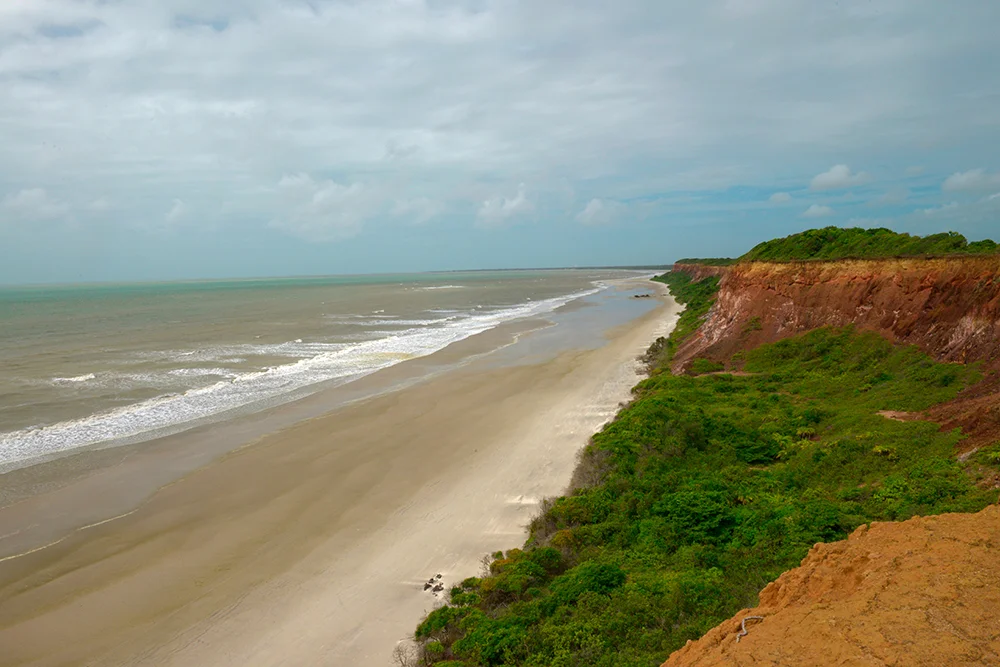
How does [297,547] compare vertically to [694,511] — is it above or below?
below

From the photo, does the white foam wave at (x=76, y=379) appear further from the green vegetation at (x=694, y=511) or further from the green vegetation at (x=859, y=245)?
the green vegetation at (x=859, y=245)

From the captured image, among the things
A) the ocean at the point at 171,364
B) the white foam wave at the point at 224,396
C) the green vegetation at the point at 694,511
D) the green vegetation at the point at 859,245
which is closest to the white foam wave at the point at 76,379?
the ocean at the point at 171,364

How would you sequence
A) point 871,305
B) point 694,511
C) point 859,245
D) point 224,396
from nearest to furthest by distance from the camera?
point 694,511 < point 871,305 < point 859,245 < point 224,396

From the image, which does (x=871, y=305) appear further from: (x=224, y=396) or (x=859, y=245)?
(x=224, y=396)

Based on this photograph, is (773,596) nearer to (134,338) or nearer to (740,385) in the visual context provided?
(740,385)

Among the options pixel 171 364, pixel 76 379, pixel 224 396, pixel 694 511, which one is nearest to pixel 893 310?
pixel 694 511

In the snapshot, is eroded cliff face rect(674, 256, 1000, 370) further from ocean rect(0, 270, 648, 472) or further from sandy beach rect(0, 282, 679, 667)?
ocean rect(0, 270, 648, 472)

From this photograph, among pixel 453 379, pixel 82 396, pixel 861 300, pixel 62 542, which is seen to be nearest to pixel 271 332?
pixel 82 396
